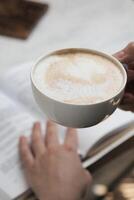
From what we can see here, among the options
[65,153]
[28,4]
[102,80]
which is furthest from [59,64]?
[28,4]

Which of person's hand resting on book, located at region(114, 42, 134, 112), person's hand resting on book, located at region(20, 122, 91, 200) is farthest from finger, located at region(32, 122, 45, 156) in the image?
person's hand resting on book, located at region(114, 42, 134, 112)

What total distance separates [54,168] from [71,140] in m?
0.06

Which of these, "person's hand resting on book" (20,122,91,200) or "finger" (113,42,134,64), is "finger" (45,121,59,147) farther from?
"finger" (113,42,134,64)

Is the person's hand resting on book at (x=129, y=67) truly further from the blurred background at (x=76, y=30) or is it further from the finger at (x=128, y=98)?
the blurred background at (x=76, y=30)

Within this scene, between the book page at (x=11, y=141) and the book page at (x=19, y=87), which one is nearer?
the book page at (x=11, y=141)

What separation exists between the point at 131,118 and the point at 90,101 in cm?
28

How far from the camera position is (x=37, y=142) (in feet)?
→ 2.34

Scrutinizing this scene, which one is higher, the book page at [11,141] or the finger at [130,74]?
the finger at [130,74]

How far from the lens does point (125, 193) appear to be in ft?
2.12

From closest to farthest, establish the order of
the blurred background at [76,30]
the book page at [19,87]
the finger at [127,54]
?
the finger at [127,54]
the book page at [19,87]
the blurred background at [76,30]

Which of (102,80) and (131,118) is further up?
(102,80)

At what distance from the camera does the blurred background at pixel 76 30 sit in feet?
3.01

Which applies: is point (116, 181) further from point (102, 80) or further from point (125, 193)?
point (102, 80)

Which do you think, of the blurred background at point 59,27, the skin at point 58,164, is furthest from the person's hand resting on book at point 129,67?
the blurred background at point 59,27
